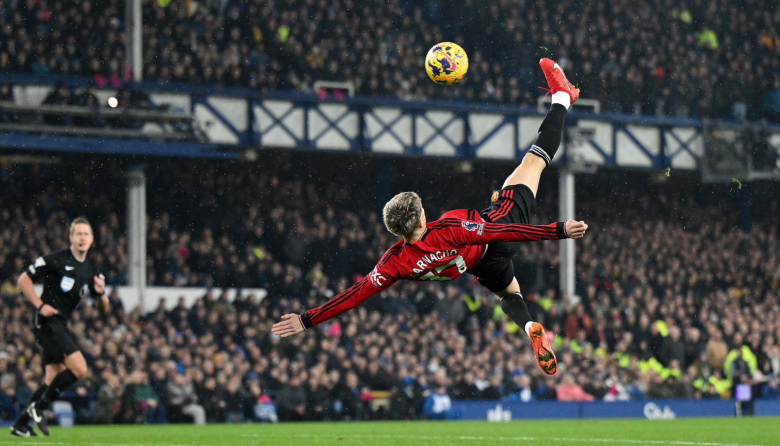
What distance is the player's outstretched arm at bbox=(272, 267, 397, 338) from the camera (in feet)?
27.3

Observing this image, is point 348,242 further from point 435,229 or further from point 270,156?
point 435,229

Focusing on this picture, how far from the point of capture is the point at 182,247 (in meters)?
20.9

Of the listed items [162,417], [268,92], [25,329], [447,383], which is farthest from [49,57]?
[447,383]

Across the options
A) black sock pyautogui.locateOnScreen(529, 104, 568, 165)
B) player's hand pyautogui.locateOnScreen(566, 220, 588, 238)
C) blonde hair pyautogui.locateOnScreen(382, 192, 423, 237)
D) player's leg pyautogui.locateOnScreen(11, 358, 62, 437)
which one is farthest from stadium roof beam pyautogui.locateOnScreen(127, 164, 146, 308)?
player's hand pyautogui.locateOnScreen(566, 220, 588, 238)

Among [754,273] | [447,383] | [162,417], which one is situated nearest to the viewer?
[162,417]

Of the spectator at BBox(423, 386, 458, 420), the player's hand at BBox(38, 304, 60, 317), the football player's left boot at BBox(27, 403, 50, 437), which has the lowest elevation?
the spectator at BBox(423, 386, 458, 420)

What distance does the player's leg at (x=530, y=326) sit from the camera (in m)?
8.68

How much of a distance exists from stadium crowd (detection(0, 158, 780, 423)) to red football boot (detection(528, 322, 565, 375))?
29.3ft

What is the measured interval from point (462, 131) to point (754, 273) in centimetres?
790

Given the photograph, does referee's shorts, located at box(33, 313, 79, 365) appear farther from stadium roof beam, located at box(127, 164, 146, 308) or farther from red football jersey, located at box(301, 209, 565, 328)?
stadium roof beam, located at box(127, 164, 146, 308)

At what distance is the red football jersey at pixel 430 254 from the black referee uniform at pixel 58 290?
3.54 m

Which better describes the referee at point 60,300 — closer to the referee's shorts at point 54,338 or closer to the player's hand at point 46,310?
the referee's shorts at point 54,338

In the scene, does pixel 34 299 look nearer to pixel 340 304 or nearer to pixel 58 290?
pixel 58 290

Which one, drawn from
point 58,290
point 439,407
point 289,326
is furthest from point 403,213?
point 439,407
